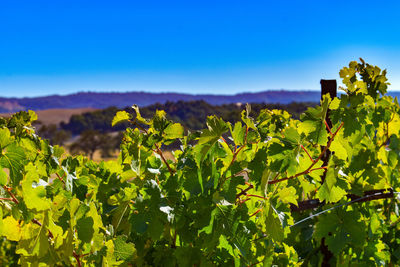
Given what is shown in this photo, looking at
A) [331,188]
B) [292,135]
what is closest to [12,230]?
[292,135]

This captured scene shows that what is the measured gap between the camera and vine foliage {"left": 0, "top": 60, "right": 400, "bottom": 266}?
1471mm

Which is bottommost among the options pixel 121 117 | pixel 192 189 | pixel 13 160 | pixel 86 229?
pixel 86 229

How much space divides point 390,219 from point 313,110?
169 cm

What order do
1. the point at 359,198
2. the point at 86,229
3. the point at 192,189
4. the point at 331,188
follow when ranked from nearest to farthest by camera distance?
the point at 86,229
the point at 192,189
the point at 331,188
the point at 359,198

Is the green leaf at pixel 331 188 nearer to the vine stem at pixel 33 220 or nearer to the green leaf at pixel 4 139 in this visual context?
the vine stem at pixel 33 220

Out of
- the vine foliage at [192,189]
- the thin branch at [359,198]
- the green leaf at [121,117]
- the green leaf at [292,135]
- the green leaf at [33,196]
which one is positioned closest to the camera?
the green leaf at [33,196]

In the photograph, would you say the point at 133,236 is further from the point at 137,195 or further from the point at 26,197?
the point at 26,197

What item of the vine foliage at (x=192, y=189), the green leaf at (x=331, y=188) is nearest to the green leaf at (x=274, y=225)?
the vine foliage at (x=192, y=189)

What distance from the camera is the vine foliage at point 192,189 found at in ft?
4.83

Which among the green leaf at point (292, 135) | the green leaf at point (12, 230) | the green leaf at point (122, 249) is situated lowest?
the green leaf at point (122, 249)

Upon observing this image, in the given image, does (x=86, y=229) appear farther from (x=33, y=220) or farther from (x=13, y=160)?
(x=13, y=160)

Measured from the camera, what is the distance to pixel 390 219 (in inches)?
114

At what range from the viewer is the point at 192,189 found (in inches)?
63.1

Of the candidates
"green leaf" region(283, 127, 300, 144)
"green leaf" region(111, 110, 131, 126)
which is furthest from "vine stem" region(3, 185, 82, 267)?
"green leaf" region(283, 127, 300, 144)
